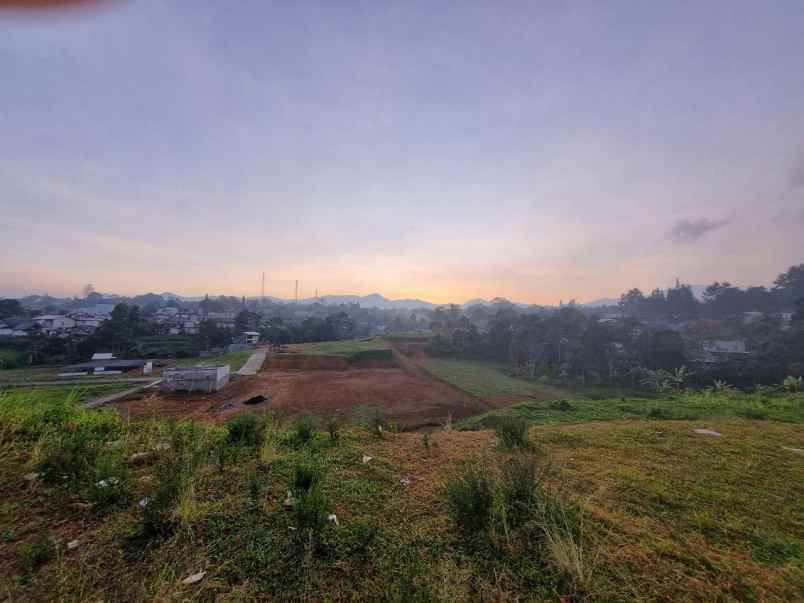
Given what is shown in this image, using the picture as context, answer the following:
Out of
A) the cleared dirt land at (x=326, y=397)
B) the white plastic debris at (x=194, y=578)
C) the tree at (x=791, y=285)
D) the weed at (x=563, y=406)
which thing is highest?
the tree at (x=791, y=285)

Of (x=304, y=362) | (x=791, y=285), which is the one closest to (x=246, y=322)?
(x=304, y=362)

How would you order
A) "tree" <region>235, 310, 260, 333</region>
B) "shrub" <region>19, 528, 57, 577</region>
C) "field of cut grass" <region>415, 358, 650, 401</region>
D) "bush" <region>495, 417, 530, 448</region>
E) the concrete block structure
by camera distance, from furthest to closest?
"tree" <region>235, 310, 260, 333</region> < "field of cut grass" <region>415, 358, 650, 401</region> < the concrete block structure < "bush" <region>495, 417, 530, 448</region> < "shrub" <region>19, 528, 57, 577</region>

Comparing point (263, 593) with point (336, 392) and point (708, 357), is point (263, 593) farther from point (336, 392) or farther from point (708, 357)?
point (708, 357)

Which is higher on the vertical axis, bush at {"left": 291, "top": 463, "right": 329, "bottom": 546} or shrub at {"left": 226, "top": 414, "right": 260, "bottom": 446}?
bush at {"left": 291, "top": 463, "right": 329, "bottom": 546}

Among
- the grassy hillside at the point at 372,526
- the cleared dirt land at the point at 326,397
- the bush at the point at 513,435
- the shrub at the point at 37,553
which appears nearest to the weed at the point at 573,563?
the grassy hillside at the point at 372,526

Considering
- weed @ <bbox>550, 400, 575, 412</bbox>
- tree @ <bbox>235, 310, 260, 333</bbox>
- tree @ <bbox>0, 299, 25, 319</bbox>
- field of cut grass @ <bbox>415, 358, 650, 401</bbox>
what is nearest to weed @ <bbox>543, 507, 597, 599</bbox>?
weed @ <bbox>550, 400, 575, 412</bbox>

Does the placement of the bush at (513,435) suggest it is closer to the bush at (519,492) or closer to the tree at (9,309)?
the bush at (519,492)

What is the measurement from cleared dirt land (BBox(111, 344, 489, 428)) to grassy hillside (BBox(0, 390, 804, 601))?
7852 mm

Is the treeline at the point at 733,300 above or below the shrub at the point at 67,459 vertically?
above

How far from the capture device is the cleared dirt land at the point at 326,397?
12.8 metres

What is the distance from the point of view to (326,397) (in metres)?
15.9

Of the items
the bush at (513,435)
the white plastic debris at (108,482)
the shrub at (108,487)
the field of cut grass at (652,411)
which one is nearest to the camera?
the shrub at (108,487)

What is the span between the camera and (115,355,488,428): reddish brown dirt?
12.7 m

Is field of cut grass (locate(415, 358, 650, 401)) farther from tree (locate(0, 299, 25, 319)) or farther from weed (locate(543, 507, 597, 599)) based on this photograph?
tree (locate(0, 299, 25, 319))
